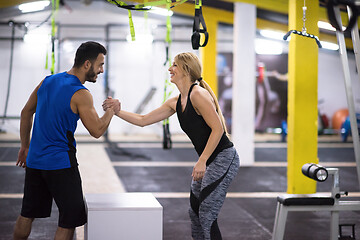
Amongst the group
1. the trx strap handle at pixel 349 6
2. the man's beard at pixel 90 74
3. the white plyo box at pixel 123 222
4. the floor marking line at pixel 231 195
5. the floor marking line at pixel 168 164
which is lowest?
the floor marking line at pixel 231 195

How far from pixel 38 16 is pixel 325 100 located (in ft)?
24.4

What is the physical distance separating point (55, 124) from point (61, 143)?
0.35 ft

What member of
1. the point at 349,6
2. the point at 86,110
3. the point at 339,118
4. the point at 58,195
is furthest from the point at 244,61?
the point at 339,118

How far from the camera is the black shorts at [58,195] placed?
2611 millimetres

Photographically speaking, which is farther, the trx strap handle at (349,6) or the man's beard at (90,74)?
the man's beard at (90,74)

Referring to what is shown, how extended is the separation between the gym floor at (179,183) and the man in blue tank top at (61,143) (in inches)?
45.8

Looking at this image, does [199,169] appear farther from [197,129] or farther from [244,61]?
[244,61]

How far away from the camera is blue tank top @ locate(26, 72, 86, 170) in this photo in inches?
103

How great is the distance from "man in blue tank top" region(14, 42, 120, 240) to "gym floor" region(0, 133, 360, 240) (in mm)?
1164

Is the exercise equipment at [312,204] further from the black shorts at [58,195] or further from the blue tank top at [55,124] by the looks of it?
the blue tank top at [55,124]

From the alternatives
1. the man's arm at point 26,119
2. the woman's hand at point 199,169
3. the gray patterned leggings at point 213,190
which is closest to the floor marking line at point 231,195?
the man's arm at point 26,119

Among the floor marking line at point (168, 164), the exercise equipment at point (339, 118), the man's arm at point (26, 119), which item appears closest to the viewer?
the man's arm at point (26, 119)

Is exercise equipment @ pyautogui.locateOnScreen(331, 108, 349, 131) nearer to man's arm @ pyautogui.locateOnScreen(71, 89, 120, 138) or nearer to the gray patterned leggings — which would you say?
the gray patterned leggings

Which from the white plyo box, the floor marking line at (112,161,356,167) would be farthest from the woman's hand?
the floor marking line at (112,161,356,167)
